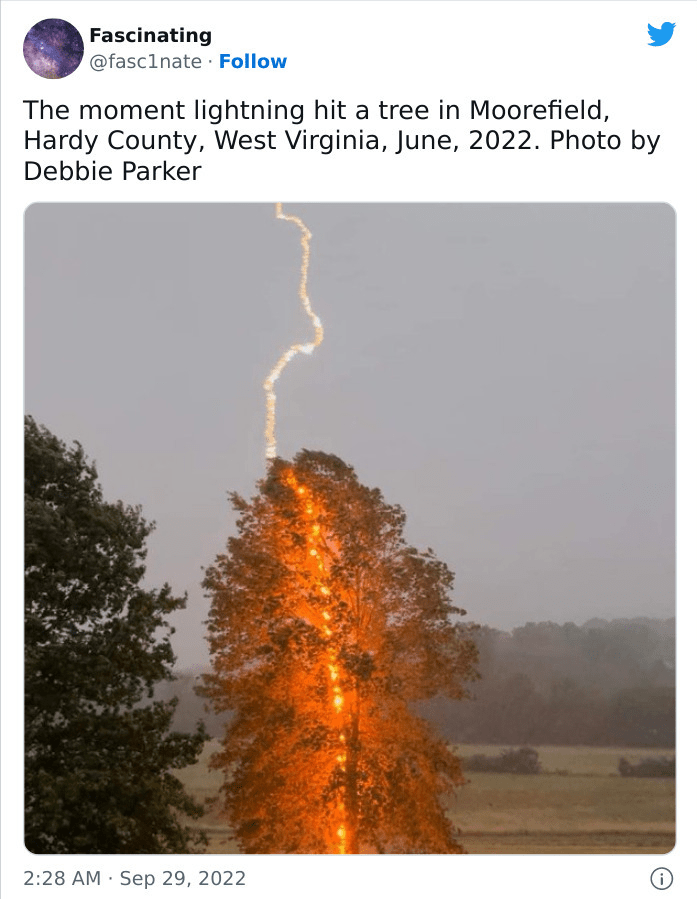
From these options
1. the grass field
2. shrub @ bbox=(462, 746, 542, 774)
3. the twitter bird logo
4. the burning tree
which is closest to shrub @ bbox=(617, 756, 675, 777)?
the grass field

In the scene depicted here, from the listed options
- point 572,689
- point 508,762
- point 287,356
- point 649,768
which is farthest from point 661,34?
point 508,762

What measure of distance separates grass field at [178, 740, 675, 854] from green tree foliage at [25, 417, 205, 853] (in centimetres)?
66

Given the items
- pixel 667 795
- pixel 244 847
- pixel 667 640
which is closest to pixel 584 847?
pixel 667 795

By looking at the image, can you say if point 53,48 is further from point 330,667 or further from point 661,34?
point 330,667

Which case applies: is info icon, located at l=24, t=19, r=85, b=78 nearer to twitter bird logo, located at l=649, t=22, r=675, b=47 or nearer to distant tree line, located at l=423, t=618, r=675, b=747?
twitter bird logo, located at l=649, t=22, r=675, b=47

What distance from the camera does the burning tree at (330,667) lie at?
467 inches

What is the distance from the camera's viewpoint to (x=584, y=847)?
39.1ft

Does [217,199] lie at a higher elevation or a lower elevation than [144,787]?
higher

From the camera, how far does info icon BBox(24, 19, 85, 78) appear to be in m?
11.2

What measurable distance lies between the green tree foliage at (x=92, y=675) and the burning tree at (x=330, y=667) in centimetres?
59

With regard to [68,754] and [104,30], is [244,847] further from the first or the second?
[104,30]
